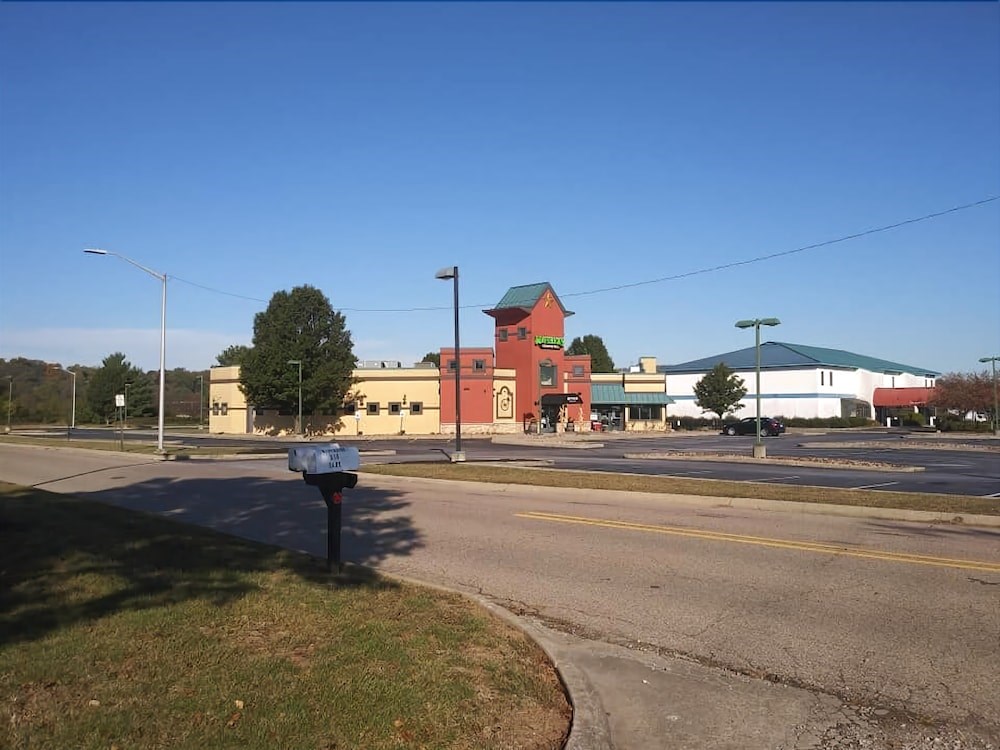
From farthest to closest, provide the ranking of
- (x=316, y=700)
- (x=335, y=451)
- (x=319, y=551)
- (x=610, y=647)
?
(x=319, y=551) < (x=335, y=451) < (x=610, y=647) < (x=316, y=700)

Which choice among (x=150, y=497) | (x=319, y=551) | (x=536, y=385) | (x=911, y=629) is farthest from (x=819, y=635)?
(x=536, y=385)

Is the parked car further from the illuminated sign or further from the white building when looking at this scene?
the white building

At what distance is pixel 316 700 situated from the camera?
4.79 meters

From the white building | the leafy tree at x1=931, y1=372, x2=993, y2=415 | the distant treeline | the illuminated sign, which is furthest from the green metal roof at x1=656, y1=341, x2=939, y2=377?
the distant treeline

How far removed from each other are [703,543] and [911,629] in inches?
173

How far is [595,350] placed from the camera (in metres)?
111

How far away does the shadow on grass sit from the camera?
7166mm

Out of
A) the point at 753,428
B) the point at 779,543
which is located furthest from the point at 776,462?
the point at 753,428

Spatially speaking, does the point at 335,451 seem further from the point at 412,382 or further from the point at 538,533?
the point at 412,382

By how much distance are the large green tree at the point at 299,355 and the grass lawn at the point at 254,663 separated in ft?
192

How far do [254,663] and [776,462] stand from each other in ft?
90.1

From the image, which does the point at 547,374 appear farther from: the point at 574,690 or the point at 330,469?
the point at 574,690

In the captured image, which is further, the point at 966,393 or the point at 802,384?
the point at 802,384

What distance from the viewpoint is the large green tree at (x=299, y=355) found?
66.0 m
